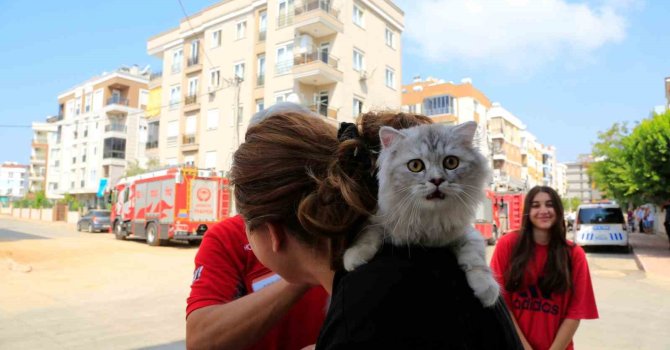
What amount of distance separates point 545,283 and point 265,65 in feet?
89.6

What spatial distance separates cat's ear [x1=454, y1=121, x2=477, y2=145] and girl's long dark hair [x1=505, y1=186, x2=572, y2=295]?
2126 mm

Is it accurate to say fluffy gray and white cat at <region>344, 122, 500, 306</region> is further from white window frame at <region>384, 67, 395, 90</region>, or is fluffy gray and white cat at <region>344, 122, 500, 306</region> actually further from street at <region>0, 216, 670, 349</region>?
white window frame at <region>384, 67, 395, 90</region>

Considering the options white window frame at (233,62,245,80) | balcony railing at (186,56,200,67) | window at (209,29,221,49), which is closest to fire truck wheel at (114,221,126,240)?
white window frame at (233,62,245,80)

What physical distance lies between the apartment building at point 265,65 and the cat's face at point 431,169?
895 inches

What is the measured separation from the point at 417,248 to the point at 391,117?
42cm

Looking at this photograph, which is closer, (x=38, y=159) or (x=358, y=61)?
(x=358, y=61)

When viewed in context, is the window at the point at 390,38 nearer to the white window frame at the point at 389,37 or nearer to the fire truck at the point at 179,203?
the white window frame at the point at 389,37

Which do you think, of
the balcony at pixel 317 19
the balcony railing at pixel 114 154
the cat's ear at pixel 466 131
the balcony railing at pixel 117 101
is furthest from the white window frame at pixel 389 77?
the balcony railing at pixel 117 101

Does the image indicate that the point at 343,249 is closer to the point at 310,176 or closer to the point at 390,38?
the point at 310,176

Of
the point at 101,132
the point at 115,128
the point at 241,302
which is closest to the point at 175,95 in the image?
the point at 115,128

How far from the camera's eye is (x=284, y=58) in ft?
90.6

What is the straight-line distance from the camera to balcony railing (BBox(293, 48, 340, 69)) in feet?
87.2

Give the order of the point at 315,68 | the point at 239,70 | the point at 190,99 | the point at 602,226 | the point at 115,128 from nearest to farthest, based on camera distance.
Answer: the point at 602,226 < the point at 315,68 < the point at 239,70 < the point at 190,99 < the point at 115,128

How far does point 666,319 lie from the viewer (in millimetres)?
6969
